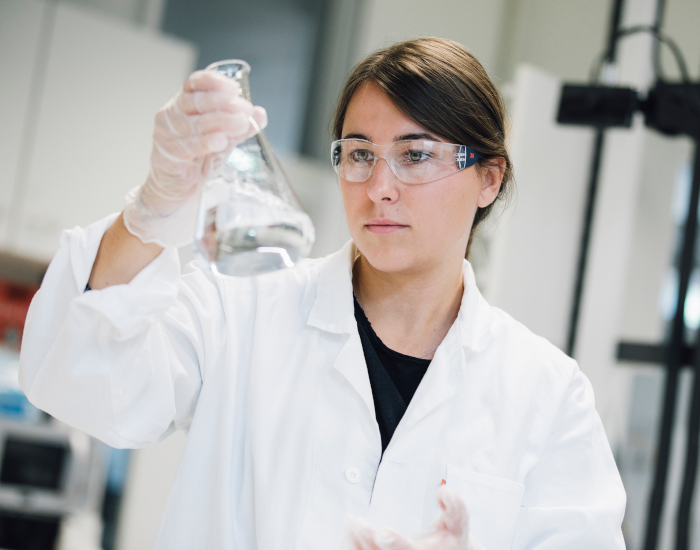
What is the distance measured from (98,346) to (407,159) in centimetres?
53

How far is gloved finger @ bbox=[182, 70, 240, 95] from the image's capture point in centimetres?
83

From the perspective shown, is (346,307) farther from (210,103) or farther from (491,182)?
(210,103)

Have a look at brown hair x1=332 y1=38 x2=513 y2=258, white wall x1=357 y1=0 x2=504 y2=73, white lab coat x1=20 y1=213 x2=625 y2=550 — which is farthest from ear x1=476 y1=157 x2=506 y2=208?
white wall x1=357 y1=0 x2=504 y2=73

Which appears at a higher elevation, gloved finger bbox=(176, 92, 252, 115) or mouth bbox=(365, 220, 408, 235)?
gloved finger bbox=(176, 92, 252, 115)

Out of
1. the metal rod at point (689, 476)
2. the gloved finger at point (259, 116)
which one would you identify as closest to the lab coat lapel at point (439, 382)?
the gloved finger at point (259, 116)

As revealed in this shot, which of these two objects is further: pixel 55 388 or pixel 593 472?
pixel 593 472

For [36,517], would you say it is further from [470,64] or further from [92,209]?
[470,64]

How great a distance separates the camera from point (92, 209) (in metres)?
2.70

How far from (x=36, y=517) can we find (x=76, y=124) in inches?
54.3

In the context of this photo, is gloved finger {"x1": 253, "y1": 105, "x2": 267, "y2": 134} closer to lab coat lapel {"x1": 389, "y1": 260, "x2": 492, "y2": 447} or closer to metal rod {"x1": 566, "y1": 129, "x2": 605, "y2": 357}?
lab coat lapel {"x1": 389, "y1": 260, "x2": 492, "y2": 447}

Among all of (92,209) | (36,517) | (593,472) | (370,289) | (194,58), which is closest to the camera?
(593,472)

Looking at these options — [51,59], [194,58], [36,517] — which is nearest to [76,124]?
[51,59]

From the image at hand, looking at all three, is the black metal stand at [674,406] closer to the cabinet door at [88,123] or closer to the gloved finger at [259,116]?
the cabinet door at [88,123]

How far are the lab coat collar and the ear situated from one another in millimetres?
159
